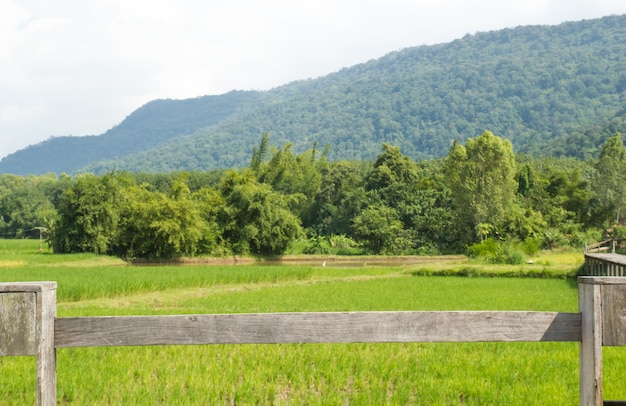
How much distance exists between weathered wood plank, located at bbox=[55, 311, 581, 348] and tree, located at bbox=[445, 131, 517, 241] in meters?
42.7

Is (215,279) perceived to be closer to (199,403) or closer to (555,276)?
(555,276)

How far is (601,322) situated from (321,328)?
61.1 inches

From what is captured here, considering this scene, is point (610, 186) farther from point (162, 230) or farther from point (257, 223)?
point (162, 230)

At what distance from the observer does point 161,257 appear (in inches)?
1609

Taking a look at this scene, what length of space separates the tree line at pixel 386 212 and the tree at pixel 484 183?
0.08m

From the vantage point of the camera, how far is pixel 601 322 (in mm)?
3453

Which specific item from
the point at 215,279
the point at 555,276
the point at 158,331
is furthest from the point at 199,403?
the point at 555,276

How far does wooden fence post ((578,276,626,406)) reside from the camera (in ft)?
11.2

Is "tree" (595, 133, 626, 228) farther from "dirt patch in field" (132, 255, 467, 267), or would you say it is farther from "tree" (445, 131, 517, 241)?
"dirt patch in field" (132, 255, 467, 267)

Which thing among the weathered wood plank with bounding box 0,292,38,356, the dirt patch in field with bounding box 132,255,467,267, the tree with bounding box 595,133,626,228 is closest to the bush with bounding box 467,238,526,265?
the dirt patch in field with bounding box 132,255,467,267

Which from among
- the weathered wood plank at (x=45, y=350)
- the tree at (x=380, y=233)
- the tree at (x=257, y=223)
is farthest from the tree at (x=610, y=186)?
the weathered wood plank at (x=45, y=350)

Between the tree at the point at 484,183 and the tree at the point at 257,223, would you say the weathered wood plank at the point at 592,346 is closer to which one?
the tree at the point at 257,223

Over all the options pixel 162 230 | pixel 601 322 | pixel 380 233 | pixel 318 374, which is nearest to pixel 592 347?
pixel 601 322

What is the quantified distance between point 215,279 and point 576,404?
21537mm
